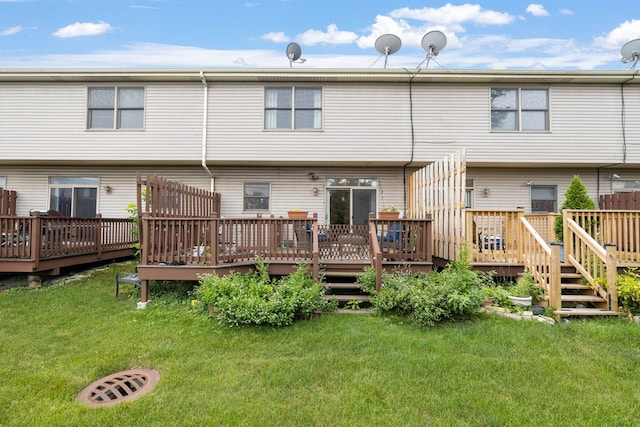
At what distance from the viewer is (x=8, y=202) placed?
9469 millimetres

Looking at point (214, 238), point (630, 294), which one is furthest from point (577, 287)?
point (214, 238)

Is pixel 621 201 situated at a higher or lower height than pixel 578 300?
higher

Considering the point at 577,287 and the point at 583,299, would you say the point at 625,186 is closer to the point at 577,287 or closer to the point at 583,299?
the point at 577,287

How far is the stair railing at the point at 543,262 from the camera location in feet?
16.2

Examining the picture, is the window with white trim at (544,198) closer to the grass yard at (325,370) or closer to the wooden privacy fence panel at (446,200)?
the wooden privacy fence panel at (446,200)

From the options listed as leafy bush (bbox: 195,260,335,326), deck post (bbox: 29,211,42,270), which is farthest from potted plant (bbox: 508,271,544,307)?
deck post (bbox: 29,211,42,270)

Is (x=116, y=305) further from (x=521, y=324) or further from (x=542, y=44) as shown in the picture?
(x=542, y=44)

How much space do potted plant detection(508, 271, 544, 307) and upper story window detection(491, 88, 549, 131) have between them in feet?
18.4

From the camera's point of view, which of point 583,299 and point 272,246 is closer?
point 583,299

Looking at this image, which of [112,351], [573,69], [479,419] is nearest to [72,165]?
[112,351]

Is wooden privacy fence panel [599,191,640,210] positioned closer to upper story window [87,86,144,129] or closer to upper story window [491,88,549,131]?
upper story window [491,88,549,131]

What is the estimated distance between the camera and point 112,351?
3818 millimetres

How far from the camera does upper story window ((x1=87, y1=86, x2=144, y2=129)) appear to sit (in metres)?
9.37

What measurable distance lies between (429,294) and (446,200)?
8.22ft
